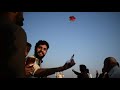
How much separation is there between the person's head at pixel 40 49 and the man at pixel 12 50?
2.53ft

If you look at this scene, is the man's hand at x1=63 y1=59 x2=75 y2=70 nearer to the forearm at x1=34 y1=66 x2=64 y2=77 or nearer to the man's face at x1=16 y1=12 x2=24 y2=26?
the forearm at x1=34 y1=66 x2=64 y2=77

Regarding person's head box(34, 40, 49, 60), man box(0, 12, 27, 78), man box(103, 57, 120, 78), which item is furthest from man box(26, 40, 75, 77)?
man box(103, 57, 120, 78)

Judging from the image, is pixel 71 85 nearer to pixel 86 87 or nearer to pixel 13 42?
pixel 86 87

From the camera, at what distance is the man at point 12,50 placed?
3.49 ft

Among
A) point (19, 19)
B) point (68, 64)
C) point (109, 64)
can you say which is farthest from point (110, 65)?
point (19, 19)

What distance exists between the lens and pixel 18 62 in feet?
3.52

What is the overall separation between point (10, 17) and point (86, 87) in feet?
2.26

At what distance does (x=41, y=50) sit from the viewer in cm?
196

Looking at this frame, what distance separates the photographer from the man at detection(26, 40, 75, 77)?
148 cm

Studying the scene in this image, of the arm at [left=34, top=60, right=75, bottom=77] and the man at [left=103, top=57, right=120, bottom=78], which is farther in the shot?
the man at [left=103, top=57, right=120, bottom=78]

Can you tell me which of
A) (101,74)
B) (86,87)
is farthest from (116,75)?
(86,87)

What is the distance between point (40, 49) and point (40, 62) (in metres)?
0.22

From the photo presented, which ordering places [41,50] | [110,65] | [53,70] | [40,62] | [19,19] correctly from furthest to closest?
[110,65], [41,50], [40,62], [53,70], [19,19]

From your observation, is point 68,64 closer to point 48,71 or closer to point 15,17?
point 48,71
